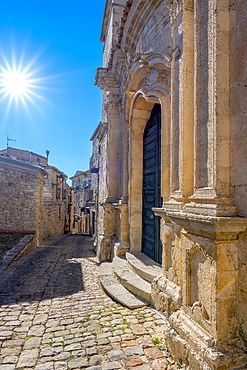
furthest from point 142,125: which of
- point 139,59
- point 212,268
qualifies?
point 212,268

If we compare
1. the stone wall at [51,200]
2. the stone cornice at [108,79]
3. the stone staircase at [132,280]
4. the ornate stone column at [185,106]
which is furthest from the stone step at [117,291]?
the stone wall at [51,200]

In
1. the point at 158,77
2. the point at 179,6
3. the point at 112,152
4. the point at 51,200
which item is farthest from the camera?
the point at 51,200

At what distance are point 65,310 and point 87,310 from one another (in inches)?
15.0

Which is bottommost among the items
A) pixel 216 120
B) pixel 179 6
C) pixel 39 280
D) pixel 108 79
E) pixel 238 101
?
pixel 39 280

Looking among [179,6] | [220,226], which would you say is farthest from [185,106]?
[220,226]

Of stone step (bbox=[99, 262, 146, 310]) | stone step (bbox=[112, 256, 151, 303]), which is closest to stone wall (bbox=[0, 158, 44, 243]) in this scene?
stone step (bbox=[99, 262, 146, 310])

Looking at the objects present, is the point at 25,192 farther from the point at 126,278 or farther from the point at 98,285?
the point at 126,278

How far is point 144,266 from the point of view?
15.6 ft

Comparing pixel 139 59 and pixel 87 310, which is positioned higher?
pixel 139 59

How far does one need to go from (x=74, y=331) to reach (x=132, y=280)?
1.58 meters

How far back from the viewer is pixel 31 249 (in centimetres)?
1038

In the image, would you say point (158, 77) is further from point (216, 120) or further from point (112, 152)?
point (112, 152)

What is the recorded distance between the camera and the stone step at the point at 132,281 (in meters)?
4.02

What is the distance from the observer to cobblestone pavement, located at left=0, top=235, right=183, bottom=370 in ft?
8.59
